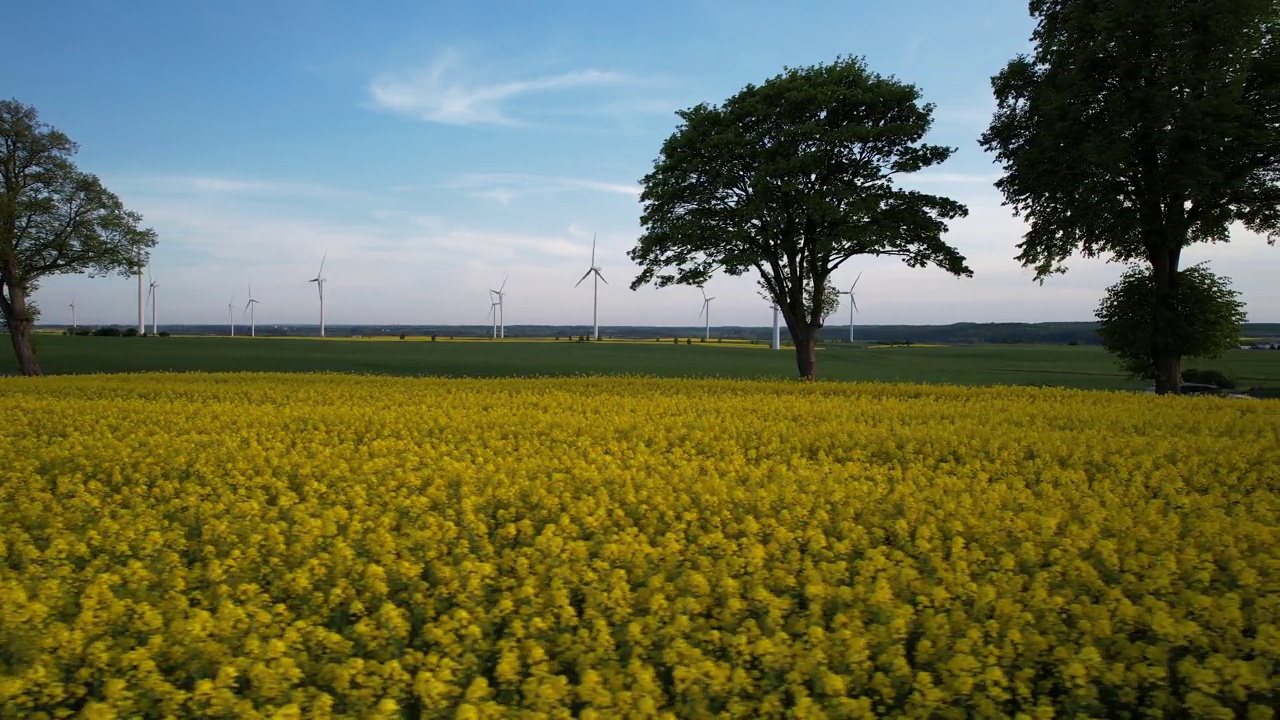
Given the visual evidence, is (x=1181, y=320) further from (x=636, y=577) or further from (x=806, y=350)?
(x=636, y=577)

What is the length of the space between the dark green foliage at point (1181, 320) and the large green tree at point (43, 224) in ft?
134

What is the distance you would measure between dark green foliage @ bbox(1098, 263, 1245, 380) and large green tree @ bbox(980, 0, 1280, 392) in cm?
24

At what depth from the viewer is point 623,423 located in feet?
40.1

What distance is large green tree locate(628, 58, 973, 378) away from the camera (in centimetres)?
2558

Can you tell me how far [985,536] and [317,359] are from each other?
5397 centimetres

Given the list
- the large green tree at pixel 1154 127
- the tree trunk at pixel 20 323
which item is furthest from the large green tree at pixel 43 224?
the large green tree at pixel 1154 127

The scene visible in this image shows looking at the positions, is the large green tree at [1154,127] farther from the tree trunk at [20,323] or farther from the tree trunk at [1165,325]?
the tree trunk at [20,323]

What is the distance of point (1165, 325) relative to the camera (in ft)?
80.2

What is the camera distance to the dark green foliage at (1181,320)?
2450 cm

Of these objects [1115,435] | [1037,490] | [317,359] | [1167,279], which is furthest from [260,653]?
[317,359]

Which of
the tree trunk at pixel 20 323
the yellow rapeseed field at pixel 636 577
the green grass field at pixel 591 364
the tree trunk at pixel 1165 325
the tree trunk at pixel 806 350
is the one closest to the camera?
the yellow rapeseed field at pixel 636 577

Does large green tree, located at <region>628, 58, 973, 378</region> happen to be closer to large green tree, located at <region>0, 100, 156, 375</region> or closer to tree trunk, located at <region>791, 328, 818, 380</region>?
tree trunk, located at <region>791, 328, 818, 380</region>

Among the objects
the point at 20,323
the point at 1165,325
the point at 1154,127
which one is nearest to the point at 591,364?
the point at 20,323

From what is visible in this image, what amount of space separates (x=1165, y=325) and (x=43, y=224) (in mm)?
44306
